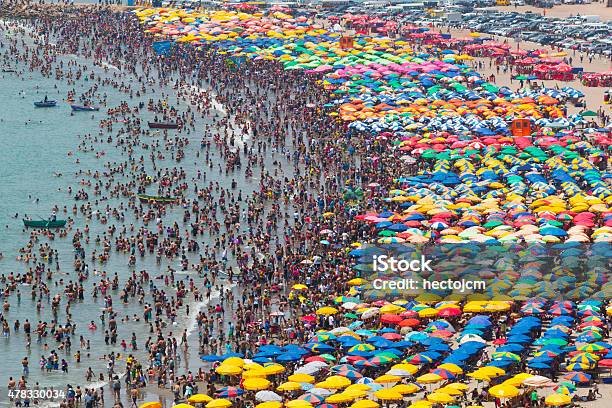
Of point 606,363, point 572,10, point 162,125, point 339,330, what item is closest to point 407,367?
point 339,330

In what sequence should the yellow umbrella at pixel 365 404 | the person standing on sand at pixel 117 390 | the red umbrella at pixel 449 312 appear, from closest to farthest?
1. the yellow umbrella at pixel 365 404
2. the person standing on sand at pixel 117 390
3. the red umbrella at pixel 449 312

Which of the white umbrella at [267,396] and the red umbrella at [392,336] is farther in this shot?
the red umbrella at [392,336]

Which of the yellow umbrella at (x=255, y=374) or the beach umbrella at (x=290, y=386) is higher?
the beach umbrella at (x=290, y=386)

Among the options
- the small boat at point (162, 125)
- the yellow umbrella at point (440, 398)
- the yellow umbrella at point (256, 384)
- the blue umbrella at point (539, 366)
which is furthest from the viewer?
the small boat at point (162, 125)

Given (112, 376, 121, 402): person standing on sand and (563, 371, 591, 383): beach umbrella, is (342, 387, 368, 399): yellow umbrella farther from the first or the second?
(112, 376, 121, 402): person standing on sand

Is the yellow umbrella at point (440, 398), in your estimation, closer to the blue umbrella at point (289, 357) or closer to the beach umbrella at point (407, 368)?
the beach umbrella at point (407, 368)

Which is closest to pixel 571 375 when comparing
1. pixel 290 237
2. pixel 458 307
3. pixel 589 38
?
pixel 458 307

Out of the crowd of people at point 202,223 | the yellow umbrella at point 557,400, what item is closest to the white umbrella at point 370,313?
the crowd of people at point 202,223

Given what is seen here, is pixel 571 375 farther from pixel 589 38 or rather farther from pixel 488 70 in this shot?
pixel 589 38
